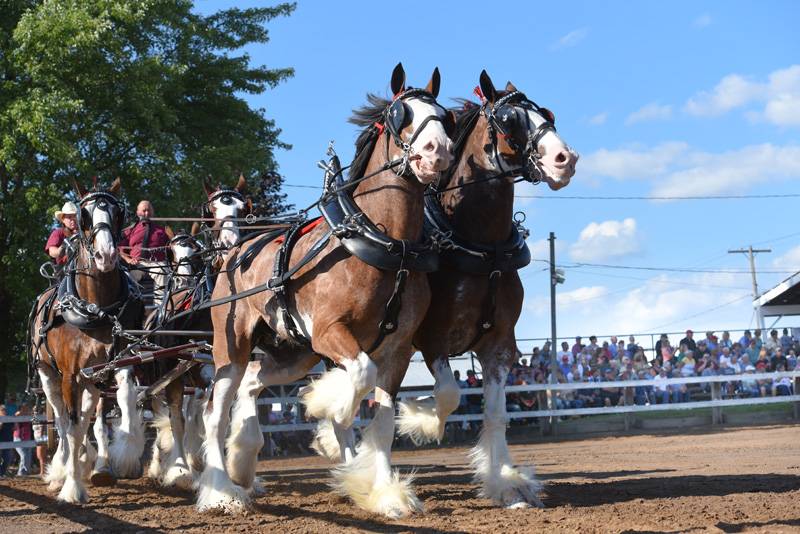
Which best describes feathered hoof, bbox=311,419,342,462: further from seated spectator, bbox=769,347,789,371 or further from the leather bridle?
seated spectator, bbox=769,347,789,371

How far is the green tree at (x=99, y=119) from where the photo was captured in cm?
1809

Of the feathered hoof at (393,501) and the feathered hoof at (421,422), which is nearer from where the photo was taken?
the feathered hoof at (393,501)

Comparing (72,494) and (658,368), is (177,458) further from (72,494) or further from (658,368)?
(658,368)

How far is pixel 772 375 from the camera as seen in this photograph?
19328 millimetres

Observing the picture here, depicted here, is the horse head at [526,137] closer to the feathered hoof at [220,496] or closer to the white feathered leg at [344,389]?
the white feathered leg at [344,389]

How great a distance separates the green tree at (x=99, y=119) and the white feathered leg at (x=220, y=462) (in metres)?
10.9

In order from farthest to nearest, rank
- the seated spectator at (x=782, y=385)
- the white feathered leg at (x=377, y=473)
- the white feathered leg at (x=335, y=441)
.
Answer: the seated spectator at (x=782, y=385), the white feathered leg at (x=335, y=441), the white feathered leg at (x=377, y=473)

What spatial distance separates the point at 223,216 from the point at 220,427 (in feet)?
7.94

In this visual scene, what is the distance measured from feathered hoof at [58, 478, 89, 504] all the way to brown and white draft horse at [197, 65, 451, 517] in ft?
4.99

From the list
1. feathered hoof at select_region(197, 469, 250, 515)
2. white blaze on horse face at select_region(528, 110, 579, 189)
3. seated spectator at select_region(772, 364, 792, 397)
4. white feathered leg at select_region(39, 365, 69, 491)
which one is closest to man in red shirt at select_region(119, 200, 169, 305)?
white feathered leg at select_region(39, 365, 69, 491)

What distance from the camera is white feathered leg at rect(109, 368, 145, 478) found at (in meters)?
9.33

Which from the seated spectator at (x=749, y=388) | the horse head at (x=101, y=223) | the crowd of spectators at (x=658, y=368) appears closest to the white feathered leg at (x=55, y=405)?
the horse head at (x=101, y=223)

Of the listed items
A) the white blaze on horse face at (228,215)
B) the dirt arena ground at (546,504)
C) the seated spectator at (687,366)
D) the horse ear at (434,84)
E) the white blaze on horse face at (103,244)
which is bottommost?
the dirt arena ground at (546,504)

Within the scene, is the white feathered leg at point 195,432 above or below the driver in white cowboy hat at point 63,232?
below
